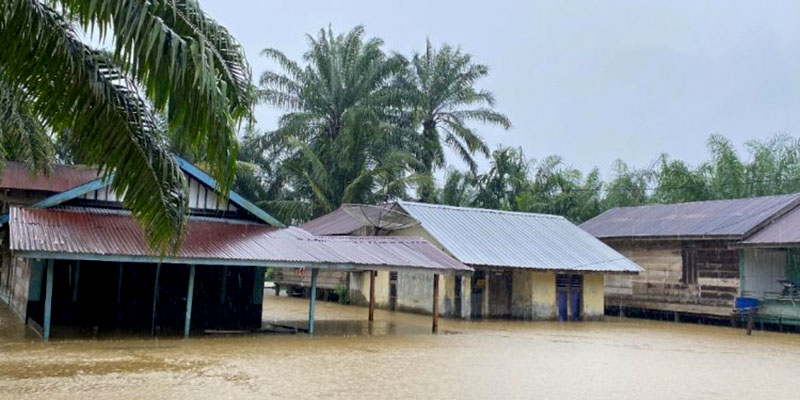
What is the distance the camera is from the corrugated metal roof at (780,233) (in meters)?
24.4

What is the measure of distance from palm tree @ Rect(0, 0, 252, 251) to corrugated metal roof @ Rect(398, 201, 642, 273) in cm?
1812

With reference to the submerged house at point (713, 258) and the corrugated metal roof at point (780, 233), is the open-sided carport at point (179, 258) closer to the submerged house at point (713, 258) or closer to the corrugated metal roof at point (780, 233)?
the corrugated metal roof at point (780, 233)

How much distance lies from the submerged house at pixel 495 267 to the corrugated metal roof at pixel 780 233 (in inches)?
175

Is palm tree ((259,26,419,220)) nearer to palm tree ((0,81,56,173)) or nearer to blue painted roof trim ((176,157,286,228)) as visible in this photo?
blue painted roof trim ((176,157,286,228))

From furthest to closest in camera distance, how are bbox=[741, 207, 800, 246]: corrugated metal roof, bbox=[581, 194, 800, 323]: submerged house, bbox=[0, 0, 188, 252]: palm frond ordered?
bbox=[581, 194, 800, 323]: submerged house, bbox=[741, 207, 800, 246]: corrugated metal roof, bbox=[0, 0, 188, 252]: palm frond

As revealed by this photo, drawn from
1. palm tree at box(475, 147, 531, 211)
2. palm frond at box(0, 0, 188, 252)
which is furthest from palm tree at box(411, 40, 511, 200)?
palm frond at box(0, 0, 188, 252)

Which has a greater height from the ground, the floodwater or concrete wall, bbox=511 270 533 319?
concrete wall, bbox=511 270 533 319

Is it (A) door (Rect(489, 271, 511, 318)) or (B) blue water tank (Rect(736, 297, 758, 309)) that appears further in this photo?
(A) door (Rect(489, 271, 511, 318))

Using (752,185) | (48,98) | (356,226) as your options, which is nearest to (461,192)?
(356,226)

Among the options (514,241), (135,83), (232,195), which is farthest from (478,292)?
(135,83)

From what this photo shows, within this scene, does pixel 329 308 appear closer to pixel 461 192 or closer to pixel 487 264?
pixel 487 264

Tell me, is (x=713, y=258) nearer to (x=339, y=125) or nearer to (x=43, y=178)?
(x=339, y=125)

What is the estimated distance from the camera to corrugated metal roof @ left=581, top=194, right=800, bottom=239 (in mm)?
27047

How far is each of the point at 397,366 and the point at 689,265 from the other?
60.3ft
